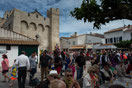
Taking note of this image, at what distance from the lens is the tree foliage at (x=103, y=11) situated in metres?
3.54

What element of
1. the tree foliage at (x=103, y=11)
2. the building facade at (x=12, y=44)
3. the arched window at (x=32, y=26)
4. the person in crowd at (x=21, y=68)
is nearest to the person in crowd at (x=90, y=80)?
the tree foliage at (x=103, y=11)

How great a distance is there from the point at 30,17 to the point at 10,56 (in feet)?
46.7

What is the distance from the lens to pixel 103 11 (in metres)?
4.20

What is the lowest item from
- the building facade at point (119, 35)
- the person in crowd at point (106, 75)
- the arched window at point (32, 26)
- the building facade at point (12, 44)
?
the person in crowd at point (106, 75)

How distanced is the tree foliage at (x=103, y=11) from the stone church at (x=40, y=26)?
21987 millimetres

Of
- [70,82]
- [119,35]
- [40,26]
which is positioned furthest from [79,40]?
[70,82]

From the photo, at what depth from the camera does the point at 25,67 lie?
554cm

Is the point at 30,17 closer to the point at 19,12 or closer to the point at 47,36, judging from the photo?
the point at 19,12

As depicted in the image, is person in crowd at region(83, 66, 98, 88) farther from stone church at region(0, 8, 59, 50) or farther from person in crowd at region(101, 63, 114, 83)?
stone church at region(0, 8, 59, 50)

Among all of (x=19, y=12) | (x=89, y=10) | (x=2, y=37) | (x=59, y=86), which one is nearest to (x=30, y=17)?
(x=19, y=12)

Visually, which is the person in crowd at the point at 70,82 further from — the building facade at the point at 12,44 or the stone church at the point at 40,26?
the stone church at the point at 40,26

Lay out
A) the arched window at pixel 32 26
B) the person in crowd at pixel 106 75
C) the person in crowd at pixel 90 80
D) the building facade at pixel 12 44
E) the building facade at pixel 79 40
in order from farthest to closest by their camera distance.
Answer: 1. the building facade at pixel 79 40
2. the arched window at pixel 32 26
3. the building facade at pixel 12 44
4. the person in crowd at pixel 106 75
5. the person in crowd at pixel 90 80

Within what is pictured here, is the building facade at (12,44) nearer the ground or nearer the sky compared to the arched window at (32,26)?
nearer the ground

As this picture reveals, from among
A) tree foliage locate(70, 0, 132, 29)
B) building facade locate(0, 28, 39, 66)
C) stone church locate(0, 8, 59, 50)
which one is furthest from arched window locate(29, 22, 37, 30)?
tree foliage locate(70, 0, 132, 29)
